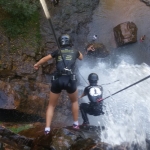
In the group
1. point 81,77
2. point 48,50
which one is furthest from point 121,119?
point 48,50

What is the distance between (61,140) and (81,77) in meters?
4.39

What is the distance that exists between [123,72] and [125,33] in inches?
62.9

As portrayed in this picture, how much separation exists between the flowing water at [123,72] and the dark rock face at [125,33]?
247 mm

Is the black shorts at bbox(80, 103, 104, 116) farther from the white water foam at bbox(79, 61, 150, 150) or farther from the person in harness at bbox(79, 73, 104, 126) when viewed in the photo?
the white water foam at bbox(79, 61, 150, 150)

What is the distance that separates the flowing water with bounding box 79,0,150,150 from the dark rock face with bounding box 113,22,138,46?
247 mm

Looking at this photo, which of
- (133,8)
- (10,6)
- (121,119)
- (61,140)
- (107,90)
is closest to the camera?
(61,140)

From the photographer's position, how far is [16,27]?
8.80 metres

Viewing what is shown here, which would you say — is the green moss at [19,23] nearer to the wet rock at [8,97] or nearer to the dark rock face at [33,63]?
the dark rock face at [33,63]

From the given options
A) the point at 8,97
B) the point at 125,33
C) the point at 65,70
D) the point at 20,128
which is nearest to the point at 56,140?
the point at 65,70

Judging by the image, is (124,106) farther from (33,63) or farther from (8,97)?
(8,97)

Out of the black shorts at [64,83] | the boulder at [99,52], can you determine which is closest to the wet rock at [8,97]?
the black shorts at [64,83]

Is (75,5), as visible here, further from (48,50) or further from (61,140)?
(61,140)

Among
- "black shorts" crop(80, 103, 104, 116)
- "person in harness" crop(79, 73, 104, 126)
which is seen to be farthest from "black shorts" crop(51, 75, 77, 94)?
"black shorts" crop(80, 103, 104, 116)

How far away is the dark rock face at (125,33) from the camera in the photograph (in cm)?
988
